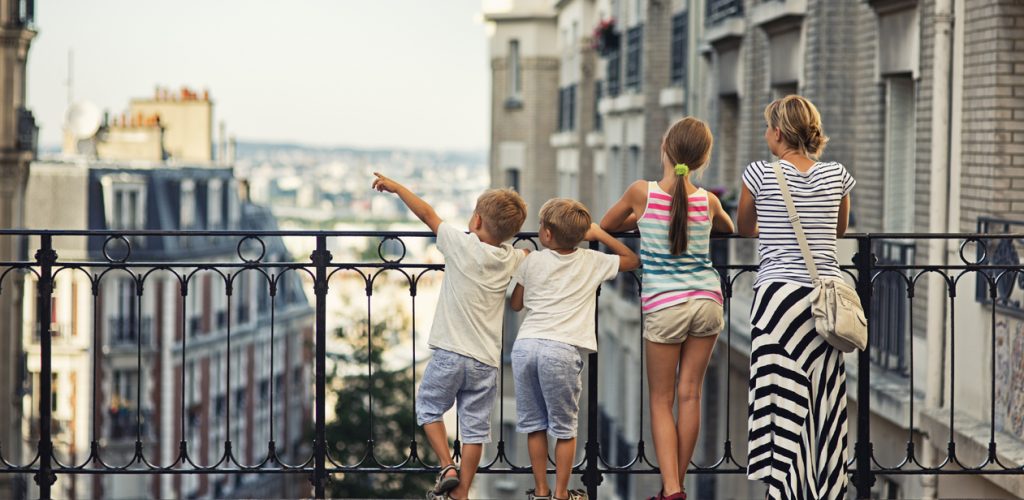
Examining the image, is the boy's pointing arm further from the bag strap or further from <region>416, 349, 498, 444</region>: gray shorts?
the bag strap

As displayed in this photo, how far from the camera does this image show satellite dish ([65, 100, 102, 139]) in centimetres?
5947

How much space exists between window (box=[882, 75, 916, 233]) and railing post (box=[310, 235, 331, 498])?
7.06 m

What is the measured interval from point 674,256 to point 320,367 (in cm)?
209

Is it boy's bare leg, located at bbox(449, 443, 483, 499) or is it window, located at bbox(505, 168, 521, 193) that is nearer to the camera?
boy's bare leg, located at bbox(449, 443, 483, 499)

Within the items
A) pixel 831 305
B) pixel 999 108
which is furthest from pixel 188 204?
pixel 831 305

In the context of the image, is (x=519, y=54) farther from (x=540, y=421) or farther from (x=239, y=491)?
(x=540, y=421)

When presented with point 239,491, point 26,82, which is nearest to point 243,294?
point 239,491

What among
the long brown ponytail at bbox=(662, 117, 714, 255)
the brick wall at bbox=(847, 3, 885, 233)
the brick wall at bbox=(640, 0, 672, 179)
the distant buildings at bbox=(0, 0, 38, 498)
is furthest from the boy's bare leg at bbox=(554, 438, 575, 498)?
the distant buildings at bbox=(0, 0, 38, 498)

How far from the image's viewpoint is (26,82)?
117 feet

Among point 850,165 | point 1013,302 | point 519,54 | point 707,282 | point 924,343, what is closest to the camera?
point 707,282

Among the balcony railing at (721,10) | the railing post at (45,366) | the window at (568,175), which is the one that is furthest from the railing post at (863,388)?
the window at (568,175)

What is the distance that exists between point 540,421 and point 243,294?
195 ft

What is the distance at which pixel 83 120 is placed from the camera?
59.8 meters

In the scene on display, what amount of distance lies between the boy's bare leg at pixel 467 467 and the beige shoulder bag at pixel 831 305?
69.2 inches
